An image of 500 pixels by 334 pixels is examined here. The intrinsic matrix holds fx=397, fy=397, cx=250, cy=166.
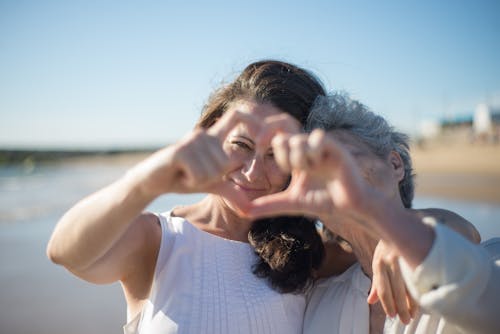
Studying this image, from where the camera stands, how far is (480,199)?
1012 centimetres

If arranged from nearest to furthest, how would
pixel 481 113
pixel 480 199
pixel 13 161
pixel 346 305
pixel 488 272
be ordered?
pixel 488 272 < pixel 346 305 < pixel 480 199 < pixel 481 113 < pixel 13 161

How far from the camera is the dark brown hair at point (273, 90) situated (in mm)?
2498

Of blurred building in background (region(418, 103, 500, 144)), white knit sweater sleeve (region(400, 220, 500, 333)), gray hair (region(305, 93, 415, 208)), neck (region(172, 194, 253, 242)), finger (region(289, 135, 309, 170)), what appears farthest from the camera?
blurred building in background (region(418, 103, 500, 144))

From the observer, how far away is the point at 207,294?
193 centimetres

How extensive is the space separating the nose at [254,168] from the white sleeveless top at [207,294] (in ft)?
1.29

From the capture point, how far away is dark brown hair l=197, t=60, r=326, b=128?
2.50 m

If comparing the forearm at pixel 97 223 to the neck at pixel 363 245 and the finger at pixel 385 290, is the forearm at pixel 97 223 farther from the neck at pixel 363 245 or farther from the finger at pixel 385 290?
the neck at pixel 363 245

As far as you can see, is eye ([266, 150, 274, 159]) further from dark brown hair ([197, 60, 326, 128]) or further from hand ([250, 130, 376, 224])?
hand ([250, 130, 376, 224])

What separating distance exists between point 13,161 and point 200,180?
52.9m

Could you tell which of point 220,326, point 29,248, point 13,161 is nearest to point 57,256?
point 220,326

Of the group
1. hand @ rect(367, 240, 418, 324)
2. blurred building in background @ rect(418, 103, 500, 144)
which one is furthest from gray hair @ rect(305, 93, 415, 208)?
blurred building in background @ rect(418, 103, 500, 144)

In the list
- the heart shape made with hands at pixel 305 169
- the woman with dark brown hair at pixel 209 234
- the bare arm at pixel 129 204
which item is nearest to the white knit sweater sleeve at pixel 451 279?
the heart shape made with hands at pixel 305 169

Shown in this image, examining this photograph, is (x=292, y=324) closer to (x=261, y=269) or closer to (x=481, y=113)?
(x=261, y=269)

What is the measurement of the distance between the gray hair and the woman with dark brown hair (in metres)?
0.22
